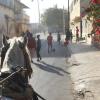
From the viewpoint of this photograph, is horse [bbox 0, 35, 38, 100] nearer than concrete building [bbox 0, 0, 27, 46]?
Yes

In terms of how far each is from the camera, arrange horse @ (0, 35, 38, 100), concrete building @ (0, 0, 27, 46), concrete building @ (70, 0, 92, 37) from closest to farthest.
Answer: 1. horse @ (0, 35, 38, 100)
2. concrete building @ (70, 0, 92, 37)
3. concrete building @ (0, 0, 27, 46)

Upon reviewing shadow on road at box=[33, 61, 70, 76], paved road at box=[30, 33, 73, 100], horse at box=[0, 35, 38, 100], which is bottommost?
shadow on road at box=[33, 61, 70, 76]

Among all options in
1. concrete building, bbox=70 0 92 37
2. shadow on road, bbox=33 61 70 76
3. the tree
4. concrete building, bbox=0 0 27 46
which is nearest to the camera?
concrete building, bbox=70 0 92 37

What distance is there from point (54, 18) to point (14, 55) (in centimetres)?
10643

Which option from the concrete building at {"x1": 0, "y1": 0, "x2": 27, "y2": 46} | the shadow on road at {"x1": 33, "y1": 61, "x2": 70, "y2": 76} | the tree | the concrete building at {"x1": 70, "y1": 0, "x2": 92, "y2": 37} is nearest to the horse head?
the concrete building at {"x1": 70, "y1": 0, "x2": 92, "y2": 37}

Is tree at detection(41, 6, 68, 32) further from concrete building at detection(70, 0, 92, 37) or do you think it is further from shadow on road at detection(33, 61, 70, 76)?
shadow on road at detection(33, 61, 70, 76)

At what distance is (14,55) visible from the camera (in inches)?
232

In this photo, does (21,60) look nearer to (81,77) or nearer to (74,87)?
(74,87)

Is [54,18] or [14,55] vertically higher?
[54,18]

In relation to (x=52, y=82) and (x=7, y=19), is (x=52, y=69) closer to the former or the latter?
(x=52, y=82)

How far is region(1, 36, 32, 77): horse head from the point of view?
225 inches

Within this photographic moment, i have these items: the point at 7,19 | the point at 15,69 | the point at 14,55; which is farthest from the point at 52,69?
the point at 7,19

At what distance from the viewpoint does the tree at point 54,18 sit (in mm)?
110812

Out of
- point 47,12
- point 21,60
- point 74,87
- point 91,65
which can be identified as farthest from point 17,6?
point 21,60
